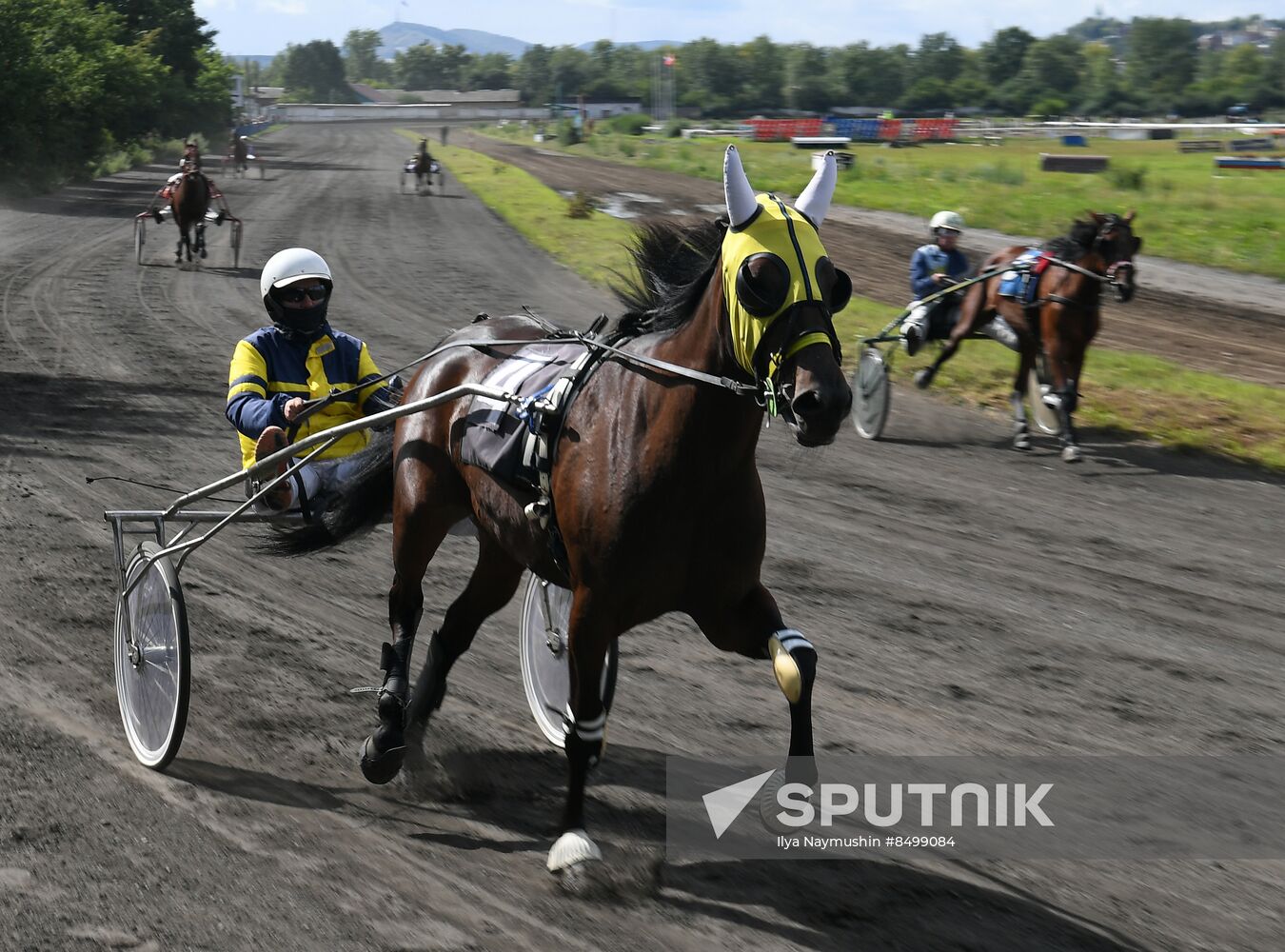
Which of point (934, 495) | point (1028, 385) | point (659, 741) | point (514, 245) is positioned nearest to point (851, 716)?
point (659, 741)

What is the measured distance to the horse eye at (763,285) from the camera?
3432mm

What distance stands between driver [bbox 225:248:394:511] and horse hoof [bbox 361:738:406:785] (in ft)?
3.77

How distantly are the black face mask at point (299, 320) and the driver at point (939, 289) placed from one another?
7221 mm

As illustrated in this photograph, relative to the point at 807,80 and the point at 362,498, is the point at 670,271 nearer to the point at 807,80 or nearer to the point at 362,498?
the point at 362,498

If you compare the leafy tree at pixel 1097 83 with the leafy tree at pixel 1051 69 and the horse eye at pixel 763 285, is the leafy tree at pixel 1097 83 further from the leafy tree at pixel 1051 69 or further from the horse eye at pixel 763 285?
the horse eye at pixel 763 285

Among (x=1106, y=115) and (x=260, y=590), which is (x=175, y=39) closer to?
(x=260, y=590)

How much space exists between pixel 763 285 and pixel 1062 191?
2945 centimetres

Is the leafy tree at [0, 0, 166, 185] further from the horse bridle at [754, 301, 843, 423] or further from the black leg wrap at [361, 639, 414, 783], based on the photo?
the horse bridle at [754, 301, 843, 423]

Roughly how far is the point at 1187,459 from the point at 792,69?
11962cm

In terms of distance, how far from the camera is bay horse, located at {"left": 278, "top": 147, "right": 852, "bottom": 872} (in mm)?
3439

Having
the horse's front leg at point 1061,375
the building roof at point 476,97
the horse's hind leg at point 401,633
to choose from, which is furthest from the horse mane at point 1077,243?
the building roof at point 476,97

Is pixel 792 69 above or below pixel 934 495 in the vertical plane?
above

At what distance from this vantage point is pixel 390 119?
123 meters

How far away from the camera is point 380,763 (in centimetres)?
474
